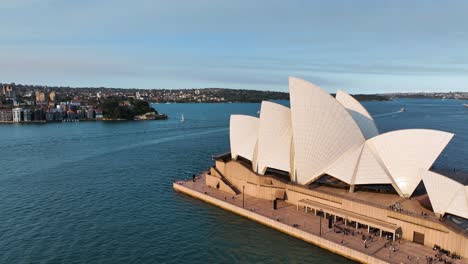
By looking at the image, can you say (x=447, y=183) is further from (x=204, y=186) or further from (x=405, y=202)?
(x=204, y=186)

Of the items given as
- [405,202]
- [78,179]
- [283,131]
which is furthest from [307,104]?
[78,179]

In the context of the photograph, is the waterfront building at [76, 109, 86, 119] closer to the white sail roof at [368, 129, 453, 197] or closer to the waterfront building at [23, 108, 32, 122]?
the waterfront building at [23, 108, 32, 122]

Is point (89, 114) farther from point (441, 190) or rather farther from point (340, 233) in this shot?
point (441, 190)

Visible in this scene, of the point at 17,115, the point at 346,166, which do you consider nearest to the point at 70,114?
the point at 17,115

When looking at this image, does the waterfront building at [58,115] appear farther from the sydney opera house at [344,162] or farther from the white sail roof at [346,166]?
the white sail roof at [346,166]

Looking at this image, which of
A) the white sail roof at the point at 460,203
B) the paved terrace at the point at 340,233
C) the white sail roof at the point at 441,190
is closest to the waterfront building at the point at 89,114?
the paved terrace at the point at 340,233

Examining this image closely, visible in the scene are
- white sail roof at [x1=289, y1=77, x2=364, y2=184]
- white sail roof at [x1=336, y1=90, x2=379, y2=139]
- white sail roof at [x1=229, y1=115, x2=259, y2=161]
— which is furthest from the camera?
white sail roof at [x1=229, y1=115, x2=259, y2=161]

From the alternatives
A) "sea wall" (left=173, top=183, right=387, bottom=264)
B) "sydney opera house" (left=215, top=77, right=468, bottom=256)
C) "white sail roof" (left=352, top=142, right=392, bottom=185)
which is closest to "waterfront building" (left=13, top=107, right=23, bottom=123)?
"sea wall" (left=173, top=183, right=387, bottom=264)
